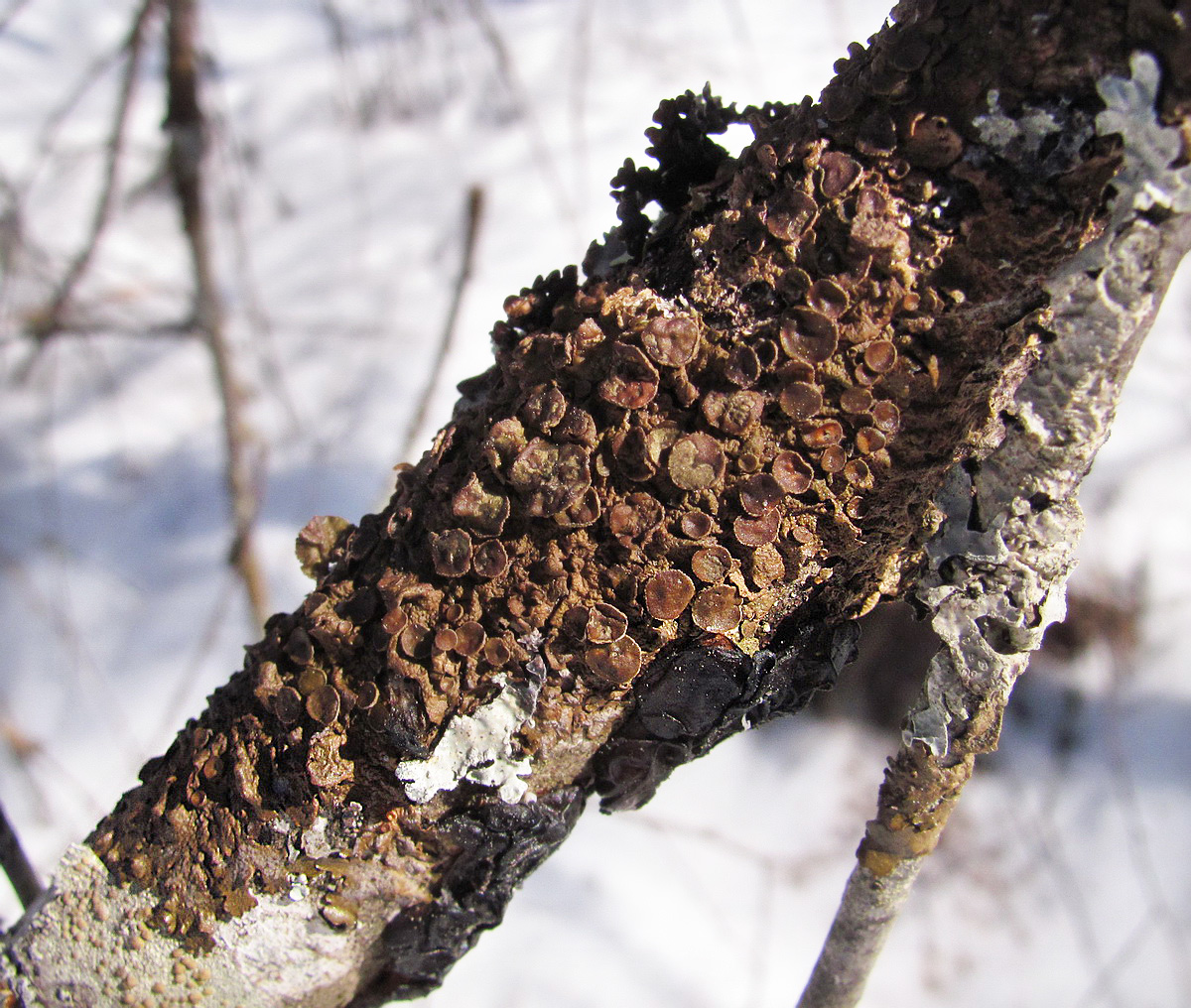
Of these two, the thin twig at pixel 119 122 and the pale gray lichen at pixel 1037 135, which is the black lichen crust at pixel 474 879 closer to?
the pale gray lichen at pixel 1037 135

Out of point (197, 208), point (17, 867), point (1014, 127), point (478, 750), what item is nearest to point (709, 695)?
point (478, 750)

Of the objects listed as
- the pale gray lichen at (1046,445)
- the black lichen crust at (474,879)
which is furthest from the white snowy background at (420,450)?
the pale gray lichen at (1046,445)

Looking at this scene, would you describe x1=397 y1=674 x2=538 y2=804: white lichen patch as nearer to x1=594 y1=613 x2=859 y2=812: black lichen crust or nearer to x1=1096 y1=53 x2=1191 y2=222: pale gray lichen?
x1=594 y1=613 x2=859 y2=812: black lichen crust

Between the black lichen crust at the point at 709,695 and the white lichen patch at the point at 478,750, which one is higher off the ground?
the black lichen crust at the point at 709,695

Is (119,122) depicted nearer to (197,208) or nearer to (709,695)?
(197,208)

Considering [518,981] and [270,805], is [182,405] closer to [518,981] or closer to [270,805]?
[518,981]
